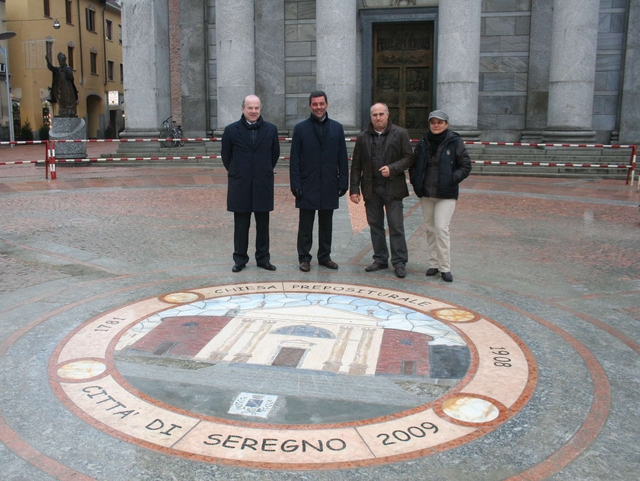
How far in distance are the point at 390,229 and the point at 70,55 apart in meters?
47.0

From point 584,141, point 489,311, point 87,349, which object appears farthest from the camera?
point 584,141

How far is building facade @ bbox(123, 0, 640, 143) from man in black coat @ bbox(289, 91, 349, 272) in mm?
11995

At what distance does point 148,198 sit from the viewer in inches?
492

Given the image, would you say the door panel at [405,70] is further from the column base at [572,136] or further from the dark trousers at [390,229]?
the dark trousers at [390,229]

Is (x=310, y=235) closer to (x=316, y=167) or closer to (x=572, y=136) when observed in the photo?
(x=316, y=167)

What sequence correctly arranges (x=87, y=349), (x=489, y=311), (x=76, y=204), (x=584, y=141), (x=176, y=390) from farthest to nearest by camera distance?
(x=584, y=141) → (x=76, y=204) → (x=489, y=311) → (x=87, y=349) → (x=176, y=390)

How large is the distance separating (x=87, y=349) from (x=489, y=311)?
3.05m

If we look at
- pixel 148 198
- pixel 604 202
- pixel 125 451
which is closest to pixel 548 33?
pixel 604 202

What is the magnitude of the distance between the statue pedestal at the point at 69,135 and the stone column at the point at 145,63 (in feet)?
4.37

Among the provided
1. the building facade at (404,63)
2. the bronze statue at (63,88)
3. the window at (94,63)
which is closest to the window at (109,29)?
the window at (94,63)

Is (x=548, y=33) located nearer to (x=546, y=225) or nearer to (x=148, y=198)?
(x=546, y=225)

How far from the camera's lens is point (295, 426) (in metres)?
3.30

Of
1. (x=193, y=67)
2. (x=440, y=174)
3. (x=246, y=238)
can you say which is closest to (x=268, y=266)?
(x=246, y=238)

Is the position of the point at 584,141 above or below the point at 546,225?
above
